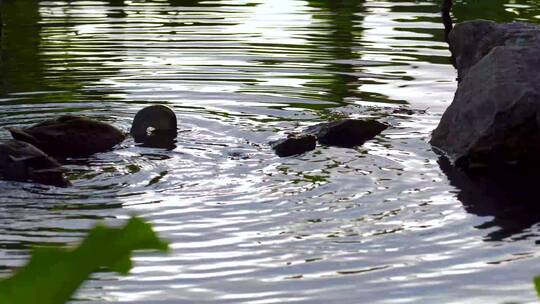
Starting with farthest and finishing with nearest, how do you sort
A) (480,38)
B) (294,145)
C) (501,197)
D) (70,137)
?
1. (480,38)
2. (294,145)
3. (70,137)
4. (501,197)

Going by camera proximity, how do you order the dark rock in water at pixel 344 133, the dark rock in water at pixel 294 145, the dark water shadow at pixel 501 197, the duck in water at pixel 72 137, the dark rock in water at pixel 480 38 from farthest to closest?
the dark rock in water at pixel 480 38
the dark rock in water at pixel 344 133
the dark rock in water at pixel 294 145
the duck in water at pixel 72 137
the dark water shadow at pixel 501 197

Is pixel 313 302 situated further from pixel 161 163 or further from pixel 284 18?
pixel 284 18

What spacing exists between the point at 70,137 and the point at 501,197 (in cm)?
364

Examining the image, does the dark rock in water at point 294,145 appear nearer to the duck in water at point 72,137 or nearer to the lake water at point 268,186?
the lake water at point 268,186

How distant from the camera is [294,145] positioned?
862 cm

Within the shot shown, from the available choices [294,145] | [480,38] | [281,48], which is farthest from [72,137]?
[281,48]

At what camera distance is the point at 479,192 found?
25.1 ft

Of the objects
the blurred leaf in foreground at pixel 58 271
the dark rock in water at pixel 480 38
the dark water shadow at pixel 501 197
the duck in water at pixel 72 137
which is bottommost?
the dark water shadow at pixel 501 197

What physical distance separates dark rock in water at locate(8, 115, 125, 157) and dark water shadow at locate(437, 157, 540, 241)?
299 cm

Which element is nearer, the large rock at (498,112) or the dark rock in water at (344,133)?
the large rock at (498,112)

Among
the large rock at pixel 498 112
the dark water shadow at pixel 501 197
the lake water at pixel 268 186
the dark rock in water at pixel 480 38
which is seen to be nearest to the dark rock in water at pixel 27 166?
the lake water at pixel 268 186

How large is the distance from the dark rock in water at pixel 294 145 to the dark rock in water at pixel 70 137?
1515 millimetres

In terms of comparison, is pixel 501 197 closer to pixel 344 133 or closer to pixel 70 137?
pixel 344 133

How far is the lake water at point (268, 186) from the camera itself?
5.51m
